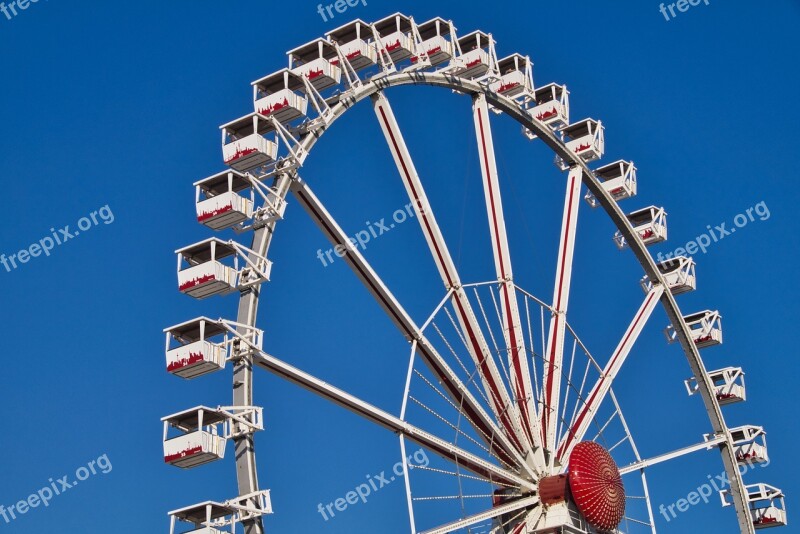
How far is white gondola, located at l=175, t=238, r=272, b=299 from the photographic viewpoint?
28000 mm

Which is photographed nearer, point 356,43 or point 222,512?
point 222,512

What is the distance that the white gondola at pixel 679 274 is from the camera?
1615 inches

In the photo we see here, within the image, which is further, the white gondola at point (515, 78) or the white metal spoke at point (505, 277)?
the white gondola at point (515, 78)

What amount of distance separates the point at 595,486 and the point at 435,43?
36.9ft

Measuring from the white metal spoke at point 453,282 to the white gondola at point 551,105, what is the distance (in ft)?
20.8

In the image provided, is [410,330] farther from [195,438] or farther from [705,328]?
[705,328]

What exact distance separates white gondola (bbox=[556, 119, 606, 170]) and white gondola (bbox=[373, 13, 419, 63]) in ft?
20.1

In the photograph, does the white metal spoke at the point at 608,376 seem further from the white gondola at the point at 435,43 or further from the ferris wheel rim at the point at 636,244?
the white gondola at the point at 435,43

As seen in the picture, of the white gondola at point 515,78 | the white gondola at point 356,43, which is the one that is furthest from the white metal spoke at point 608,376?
the white gondola at point 356,43

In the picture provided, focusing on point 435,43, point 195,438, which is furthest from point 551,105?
point 195,438

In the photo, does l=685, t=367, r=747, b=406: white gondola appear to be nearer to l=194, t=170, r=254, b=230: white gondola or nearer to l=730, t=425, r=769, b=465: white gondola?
l=730, t=425, r=769, b=465: white gondola

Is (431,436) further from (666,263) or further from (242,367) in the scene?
(666,263)

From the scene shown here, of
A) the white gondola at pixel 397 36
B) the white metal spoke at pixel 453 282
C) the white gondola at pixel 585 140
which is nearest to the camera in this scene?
the white metal spoke at pixel 453 282

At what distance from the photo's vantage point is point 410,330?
99.9ft
